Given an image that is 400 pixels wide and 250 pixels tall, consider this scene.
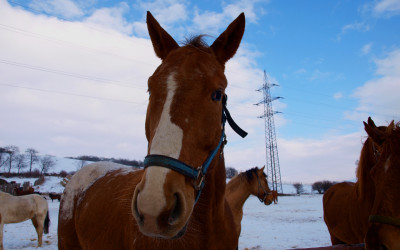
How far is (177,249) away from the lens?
6.03 ft

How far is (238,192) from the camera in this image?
8.31m

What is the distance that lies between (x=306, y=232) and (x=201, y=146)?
39.5 feet

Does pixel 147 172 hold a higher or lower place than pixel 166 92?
lower

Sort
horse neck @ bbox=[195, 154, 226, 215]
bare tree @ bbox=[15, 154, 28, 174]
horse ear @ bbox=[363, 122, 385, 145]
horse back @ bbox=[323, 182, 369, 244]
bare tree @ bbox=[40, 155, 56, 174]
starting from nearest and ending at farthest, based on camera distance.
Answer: horse neck @ bbox=[195, 154, 226, 215], horse ear @ bbox=[363, 122, 385, 145], horse back @ bbox=[323, 182, 369, 244], bare tree @ bbox=[40, 155, 56, 174], bare tree @ bbox=[15, 154, 28, 174]

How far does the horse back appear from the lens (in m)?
3.70

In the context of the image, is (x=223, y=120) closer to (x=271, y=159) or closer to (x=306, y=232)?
(x=306, y=232)

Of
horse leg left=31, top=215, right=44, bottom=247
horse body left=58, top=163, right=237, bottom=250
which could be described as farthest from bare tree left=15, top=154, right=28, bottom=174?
horse body left=58, top=163, right=237, bottom=250

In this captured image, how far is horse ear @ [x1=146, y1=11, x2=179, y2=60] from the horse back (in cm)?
350

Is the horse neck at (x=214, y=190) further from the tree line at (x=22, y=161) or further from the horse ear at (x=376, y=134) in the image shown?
the tree line at (x=22, y=161)

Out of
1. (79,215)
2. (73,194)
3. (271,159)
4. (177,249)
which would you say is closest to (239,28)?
(177,249)

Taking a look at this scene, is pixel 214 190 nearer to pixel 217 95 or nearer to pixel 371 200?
pixel 217 95

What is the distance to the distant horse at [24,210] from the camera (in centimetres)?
992

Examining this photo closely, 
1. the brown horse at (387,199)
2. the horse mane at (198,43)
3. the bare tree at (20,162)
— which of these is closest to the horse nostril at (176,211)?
the horse mane at (198,43)

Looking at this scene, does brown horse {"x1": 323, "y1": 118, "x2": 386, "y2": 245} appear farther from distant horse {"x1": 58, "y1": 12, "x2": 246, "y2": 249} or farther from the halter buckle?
the halter buckle
